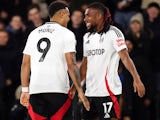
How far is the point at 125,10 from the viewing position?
15969mm

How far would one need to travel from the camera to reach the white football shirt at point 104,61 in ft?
33.6

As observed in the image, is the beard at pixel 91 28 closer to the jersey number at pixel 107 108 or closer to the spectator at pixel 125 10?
the jersey number at pixel 107 108

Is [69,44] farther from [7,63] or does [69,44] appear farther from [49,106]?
[7,63]

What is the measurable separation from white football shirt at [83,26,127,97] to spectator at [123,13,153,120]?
3248mm

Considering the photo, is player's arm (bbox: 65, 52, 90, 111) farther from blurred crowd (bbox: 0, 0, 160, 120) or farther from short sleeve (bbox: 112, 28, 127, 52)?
blurred crowd (bbox: 0, 0, 160, 120)

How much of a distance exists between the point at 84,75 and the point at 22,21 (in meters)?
5.64

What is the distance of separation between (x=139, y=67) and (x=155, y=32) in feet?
4.88

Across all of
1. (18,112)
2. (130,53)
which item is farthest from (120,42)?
(18,112)

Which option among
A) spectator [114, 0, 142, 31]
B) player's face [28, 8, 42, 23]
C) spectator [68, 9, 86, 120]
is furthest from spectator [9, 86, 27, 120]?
spectator [114, 0, 142, 31]

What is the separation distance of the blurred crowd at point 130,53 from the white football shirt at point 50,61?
13.6 feet

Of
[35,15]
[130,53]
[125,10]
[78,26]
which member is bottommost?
[130,53]

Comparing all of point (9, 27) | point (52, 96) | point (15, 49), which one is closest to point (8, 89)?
point (15, 49)

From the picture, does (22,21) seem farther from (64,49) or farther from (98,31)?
(64,49)

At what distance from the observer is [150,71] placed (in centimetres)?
1422
